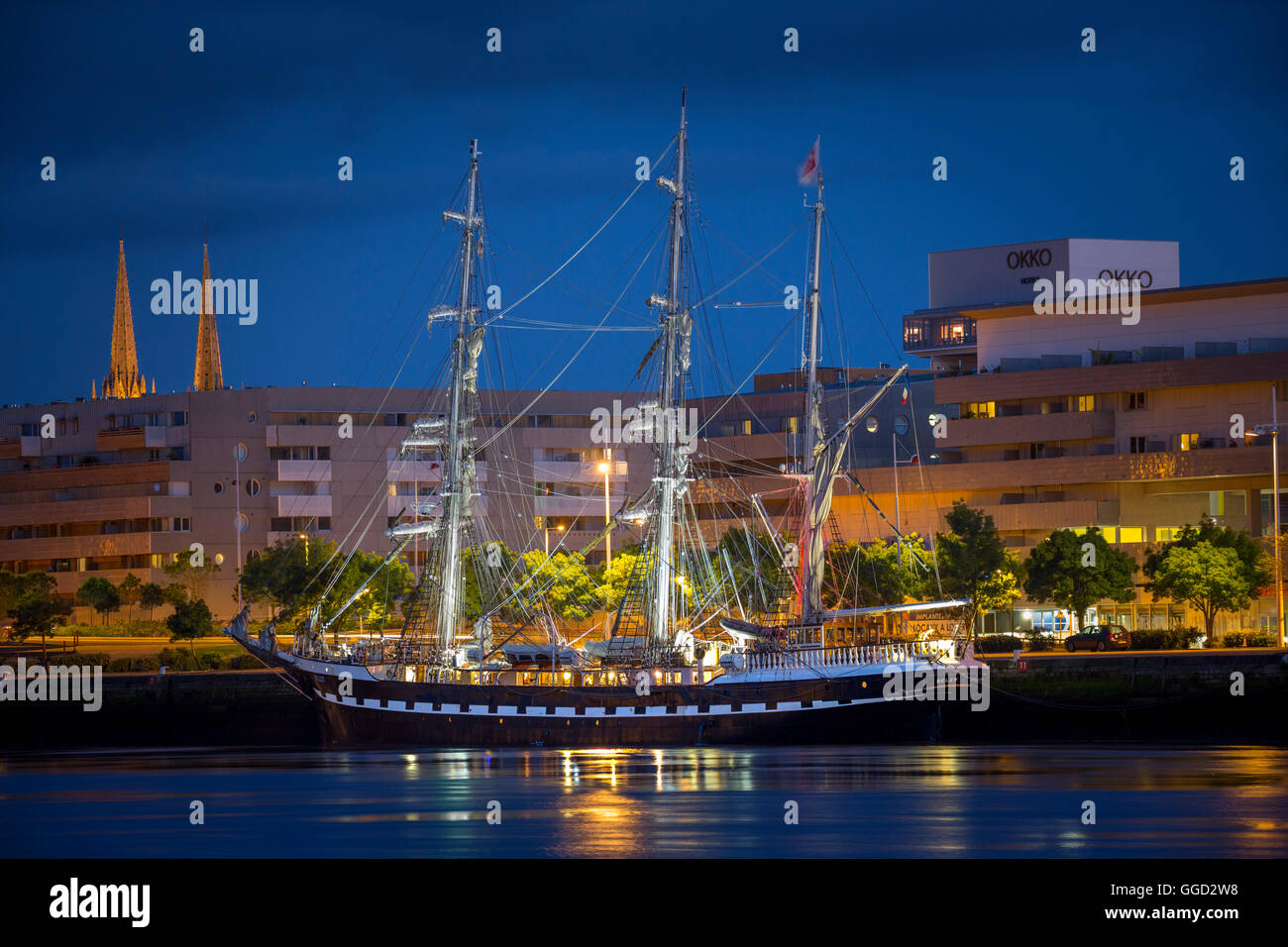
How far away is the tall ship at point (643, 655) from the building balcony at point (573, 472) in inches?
3040

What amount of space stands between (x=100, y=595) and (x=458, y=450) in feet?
231

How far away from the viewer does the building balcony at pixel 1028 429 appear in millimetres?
132250

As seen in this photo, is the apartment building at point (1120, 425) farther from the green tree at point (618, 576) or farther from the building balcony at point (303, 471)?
the building balcony at point (303, 471)

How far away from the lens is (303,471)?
542 feet

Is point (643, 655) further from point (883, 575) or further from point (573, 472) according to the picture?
point (573, 472)

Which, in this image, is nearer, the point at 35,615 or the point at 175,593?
the point at 35,615

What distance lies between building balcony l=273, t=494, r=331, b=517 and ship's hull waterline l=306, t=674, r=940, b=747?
81.7 metres

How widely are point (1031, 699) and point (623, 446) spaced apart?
311 ft

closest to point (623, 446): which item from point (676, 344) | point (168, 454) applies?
Answer: point (168, 454)

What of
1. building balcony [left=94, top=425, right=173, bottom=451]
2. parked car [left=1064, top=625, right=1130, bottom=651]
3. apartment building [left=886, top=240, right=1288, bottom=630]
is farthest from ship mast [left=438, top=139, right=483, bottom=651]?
building balcony [left=94, top=425, right=173, bottom=451]

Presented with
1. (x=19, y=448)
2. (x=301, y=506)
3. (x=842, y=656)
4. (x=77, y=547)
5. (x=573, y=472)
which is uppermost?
(x=19, y=448)

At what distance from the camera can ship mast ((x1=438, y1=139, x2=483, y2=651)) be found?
290 feet

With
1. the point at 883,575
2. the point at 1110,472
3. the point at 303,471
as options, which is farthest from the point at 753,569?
the point at 303,471
